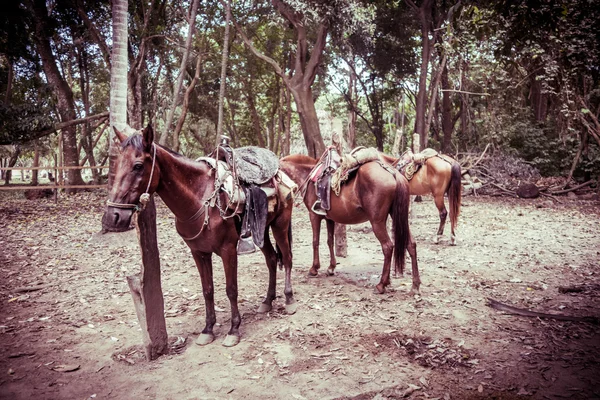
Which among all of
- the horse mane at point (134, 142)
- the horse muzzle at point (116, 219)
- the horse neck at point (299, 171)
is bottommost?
the horse muzzle at point (116, 219)

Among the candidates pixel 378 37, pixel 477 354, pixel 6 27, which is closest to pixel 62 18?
pixel 6 27

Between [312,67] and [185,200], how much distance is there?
31.1ft

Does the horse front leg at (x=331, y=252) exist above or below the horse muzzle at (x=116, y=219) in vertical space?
below

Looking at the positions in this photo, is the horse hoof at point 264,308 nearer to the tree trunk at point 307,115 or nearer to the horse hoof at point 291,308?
the horse hoof at point 291,308

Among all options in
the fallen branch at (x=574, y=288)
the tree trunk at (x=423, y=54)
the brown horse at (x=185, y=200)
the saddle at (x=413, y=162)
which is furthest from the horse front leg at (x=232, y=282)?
the tree trunk at (x=423, y=54)

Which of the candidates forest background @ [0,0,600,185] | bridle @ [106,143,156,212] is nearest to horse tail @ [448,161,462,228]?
forest background @ [0,0,600,185]

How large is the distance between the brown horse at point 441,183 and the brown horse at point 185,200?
17.2ft

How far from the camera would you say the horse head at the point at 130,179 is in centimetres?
271

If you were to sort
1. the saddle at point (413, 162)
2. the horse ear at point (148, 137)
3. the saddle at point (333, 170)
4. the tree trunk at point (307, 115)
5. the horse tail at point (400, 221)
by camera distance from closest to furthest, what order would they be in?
the horse ear at point (148, 137)
the horse tail at point (400, 221)
the saddle at point (333, 170)
the saddle at point (413, 162)
the tree trunk at point (307, 115)

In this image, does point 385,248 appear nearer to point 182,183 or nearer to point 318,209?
point 318,209

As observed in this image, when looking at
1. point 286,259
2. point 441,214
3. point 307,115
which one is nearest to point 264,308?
point 286,259

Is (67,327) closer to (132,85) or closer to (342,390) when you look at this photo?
(342,390)

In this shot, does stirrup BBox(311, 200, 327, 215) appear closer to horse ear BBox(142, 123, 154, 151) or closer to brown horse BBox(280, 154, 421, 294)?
brown horse BBox(280, 154, 421, 294)

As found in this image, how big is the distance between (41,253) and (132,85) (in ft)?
18.9
